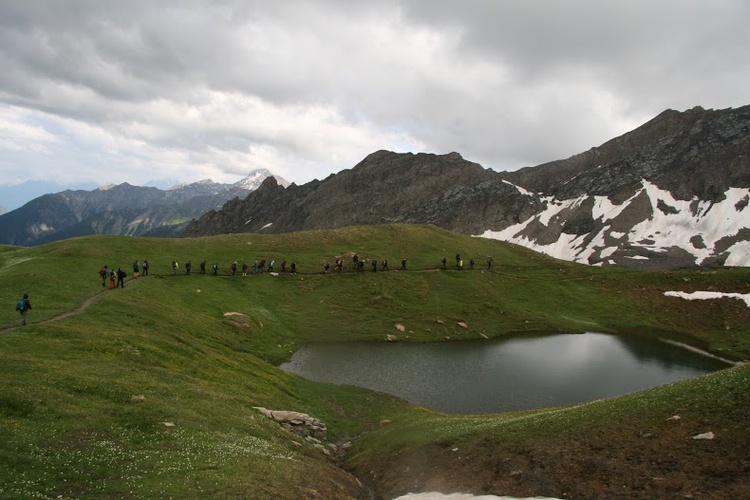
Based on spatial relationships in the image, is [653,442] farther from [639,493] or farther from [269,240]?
[269,240]

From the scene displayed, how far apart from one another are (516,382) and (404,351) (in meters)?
18.6

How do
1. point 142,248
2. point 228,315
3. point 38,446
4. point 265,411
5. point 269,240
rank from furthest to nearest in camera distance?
1. point 269,240
2. point 142,248
3. point 228,315
4. point 265,411
5. point 38,446

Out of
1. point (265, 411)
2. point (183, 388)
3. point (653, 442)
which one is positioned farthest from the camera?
point (265, 411)

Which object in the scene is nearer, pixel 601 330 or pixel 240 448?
pixel 240 448

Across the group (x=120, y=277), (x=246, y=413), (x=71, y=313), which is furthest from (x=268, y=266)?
(x=246, y=413)

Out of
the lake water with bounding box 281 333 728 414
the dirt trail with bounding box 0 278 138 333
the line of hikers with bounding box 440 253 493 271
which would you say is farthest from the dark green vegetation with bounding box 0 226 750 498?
the line of hikers with bounding box 440 253 493 271

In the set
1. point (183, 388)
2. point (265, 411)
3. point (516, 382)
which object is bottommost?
point (516, 382)

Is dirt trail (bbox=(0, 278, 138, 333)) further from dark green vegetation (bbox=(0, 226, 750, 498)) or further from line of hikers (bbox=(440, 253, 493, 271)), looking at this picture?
line of hikers (bbox=(440, 253, 493, 271))

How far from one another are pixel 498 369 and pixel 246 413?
40.6 metres

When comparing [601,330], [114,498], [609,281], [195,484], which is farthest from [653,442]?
[609,281]

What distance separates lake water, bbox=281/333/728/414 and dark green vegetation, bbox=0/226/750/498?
4694 millimetres

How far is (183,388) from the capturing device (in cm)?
3359

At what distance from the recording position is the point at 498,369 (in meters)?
63.9

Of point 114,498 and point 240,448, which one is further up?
point 114,498
